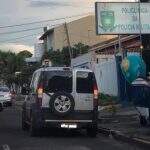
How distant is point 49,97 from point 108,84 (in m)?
24.1

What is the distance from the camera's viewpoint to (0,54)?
138375 mm

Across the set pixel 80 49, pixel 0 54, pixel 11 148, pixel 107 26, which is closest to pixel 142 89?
pixel 11 148

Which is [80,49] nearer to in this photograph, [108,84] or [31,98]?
[108,84]

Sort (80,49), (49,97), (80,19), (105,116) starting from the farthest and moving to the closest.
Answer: (80,19), (80,49), (105,116), (49,97)

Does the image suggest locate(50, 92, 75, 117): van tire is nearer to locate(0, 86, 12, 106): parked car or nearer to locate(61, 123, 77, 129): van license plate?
locate(61, 123, 77, 129): van license plate

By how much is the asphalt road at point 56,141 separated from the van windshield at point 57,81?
4.87 feet

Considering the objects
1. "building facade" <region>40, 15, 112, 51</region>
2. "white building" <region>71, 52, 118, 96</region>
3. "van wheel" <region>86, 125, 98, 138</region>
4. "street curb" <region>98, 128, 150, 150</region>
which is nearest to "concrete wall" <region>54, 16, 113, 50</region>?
"building facade" <region>40, 15, 112, 51</region>

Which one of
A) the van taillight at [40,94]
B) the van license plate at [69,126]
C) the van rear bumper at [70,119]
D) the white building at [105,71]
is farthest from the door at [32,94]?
the white building at [105,71]

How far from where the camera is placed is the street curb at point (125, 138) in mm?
17344

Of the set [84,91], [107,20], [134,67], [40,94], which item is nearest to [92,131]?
[84,91]

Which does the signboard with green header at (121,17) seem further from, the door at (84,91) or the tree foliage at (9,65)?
the tree foliage at (9,65)

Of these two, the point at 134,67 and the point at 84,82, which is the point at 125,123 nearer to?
the point at 134,67

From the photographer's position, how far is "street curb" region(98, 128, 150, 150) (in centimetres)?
1734

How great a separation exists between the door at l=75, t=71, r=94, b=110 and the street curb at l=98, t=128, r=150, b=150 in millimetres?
1174
